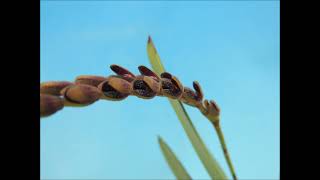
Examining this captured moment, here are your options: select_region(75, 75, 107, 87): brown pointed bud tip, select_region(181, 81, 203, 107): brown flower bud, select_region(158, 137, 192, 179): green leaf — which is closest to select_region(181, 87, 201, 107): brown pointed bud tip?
select_region(181, 81, 203, 107): brown flower bud

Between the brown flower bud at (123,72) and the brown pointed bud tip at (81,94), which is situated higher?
the brown flower bud at (123,72)

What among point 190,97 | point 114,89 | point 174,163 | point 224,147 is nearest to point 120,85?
point 114,89

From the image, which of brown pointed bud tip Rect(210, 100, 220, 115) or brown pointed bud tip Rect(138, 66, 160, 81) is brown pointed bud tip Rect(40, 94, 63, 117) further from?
brown pointed bud tip Rect(210, 100, 220, 115)

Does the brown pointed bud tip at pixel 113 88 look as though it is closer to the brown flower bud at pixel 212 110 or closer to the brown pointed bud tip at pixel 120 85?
the brown pointed bud tip at pixel 120 85

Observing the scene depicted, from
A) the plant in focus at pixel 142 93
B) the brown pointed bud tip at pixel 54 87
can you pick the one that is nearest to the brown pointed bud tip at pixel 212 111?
the plant in focus at pixel 142 93
